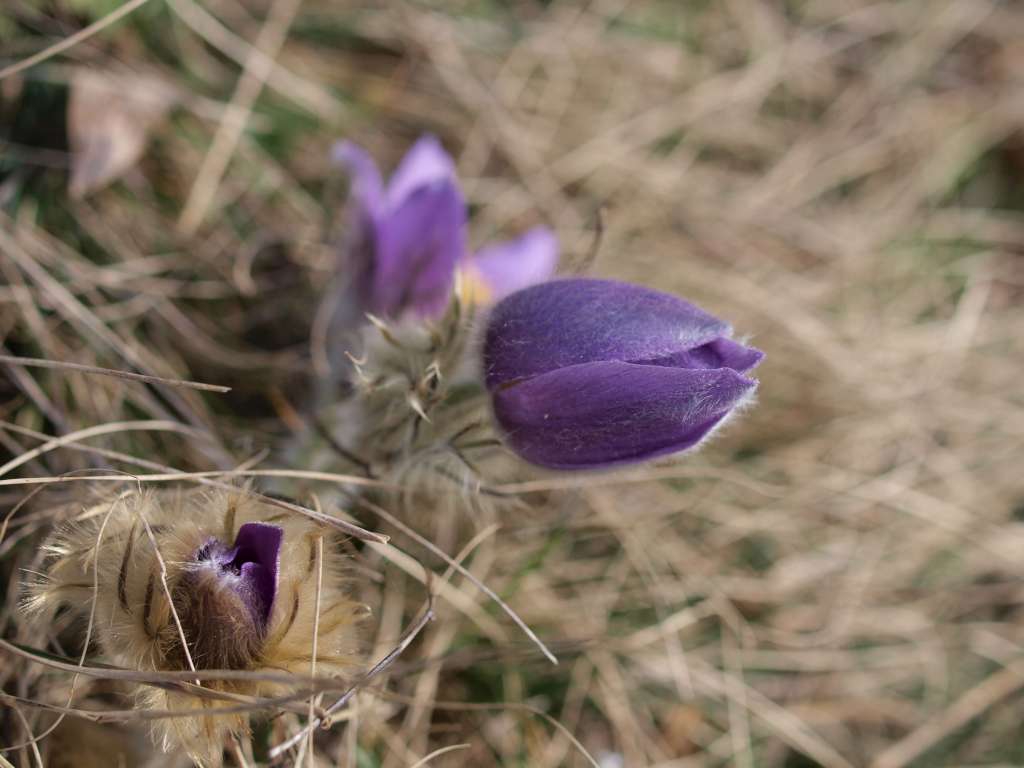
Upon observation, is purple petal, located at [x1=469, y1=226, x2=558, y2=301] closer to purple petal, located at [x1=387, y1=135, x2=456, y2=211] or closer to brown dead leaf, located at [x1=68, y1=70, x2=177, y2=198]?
purple petal, located at [x1=387, y1=135, x2=456, y2=211]

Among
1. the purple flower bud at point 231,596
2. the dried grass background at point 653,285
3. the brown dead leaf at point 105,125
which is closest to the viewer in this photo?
the purple flower bud at point 231,596

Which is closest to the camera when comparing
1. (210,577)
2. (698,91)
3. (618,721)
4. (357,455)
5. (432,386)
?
(210,577)

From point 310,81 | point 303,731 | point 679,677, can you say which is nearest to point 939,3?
point 310,81

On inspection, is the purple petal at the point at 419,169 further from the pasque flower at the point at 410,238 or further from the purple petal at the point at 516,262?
the purple petal at the point at 516,262

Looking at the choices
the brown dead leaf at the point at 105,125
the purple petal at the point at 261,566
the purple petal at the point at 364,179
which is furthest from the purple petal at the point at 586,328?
the brown dead leaf at the point at 105,125

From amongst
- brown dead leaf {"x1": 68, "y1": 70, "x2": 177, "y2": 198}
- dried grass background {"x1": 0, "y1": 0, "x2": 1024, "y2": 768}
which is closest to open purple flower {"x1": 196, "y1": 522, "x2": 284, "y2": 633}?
dried grass background {"x1": 0, "y1": 0, "x2": 1024, "y2": 768}

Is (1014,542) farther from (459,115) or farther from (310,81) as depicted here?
(310,81)
